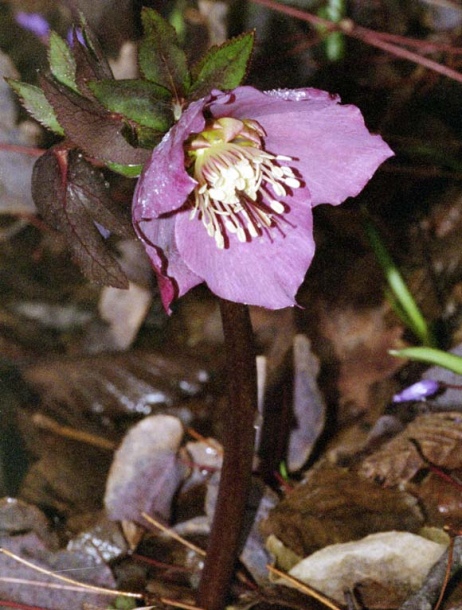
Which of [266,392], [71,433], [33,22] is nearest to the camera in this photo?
[266,392]

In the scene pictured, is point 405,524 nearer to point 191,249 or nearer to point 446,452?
point 446,452

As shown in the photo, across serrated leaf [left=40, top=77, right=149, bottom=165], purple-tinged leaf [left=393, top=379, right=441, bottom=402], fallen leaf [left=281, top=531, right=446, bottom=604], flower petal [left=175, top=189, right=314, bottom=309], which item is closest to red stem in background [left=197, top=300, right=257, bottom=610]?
flower petal [left=175, top=189, right=314, bottom=309]

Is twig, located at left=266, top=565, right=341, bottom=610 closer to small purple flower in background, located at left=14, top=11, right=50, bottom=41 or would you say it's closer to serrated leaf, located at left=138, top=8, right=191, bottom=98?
serrated leaf, located at left=138, top=8, right=191, bottom=98

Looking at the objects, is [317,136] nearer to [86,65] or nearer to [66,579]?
[86,65]

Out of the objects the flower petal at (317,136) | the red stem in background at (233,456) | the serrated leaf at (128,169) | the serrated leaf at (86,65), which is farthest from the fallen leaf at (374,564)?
the serrated leaf at (86,65)

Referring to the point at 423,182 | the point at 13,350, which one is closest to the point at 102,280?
the point at 13,350

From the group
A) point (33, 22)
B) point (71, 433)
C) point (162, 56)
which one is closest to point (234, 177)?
point (162, 56)
